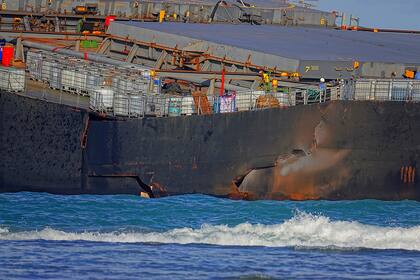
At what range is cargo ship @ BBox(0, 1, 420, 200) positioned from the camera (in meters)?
60.8

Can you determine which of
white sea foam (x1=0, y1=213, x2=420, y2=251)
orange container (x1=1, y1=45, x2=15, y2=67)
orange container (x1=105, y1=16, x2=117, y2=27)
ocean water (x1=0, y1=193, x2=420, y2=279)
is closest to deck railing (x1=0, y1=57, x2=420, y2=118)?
orange container (x1=1, y1=45, x2=15, y2=67)

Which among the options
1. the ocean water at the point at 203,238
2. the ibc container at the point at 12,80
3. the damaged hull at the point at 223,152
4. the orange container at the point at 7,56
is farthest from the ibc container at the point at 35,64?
the ocean water at the point at 203,238

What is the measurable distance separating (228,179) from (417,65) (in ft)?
45.3

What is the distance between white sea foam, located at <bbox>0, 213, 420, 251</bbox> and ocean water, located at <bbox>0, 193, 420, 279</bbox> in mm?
31

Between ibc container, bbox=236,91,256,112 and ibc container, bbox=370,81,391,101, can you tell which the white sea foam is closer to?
ibc container, bbox=370,81,391,101

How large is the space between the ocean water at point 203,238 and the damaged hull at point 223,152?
0.80 m

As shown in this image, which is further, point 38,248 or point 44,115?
point 44,115

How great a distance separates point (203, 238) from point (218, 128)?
36.9ft

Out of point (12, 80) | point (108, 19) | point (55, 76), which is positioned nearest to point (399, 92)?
point (55, 76)

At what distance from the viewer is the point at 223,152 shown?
204ft

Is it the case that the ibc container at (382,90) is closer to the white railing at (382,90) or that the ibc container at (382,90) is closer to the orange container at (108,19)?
the white railing at (382,90)

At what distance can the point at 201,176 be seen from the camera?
62688 millimetres

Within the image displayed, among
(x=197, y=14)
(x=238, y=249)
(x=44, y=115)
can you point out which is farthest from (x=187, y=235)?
(x=197, y=14)

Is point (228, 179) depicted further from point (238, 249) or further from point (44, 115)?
point (238, 249)
